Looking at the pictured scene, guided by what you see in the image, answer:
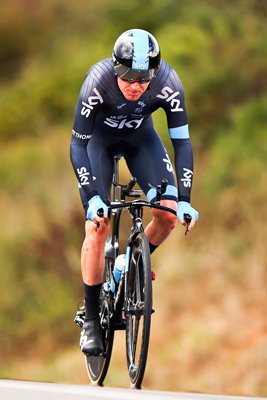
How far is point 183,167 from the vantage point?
25.8ft

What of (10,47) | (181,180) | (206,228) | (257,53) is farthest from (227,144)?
(181,180)

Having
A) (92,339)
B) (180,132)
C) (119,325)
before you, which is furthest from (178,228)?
(180,132)

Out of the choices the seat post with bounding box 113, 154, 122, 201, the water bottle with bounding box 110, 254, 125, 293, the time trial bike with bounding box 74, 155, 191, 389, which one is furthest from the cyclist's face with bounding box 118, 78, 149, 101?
the water bottle with bounding box 110, 254, 125, 293

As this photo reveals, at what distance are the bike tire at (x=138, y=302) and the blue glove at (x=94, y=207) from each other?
1.04 feet

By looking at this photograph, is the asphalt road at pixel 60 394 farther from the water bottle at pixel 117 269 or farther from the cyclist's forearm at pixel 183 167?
the water bottle at pixel 117 269

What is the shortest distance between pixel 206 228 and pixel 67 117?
912 centimetres

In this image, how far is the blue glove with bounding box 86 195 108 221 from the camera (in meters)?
7.55

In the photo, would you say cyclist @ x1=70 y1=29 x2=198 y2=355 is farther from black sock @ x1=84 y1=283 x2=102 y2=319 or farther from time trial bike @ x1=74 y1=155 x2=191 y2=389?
time trial bike @ x1=74 y1=155 x2=191 y2=389

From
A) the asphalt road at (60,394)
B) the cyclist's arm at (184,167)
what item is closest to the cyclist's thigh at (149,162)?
the cyclist's arm at (184,167)

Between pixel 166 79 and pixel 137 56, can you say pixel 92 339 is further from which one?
pixel 137 56

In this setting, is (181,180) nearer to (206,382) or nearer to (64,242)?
(206,382)

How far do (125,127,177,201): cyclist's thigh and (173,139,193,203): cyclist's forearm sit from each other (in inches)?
10.5

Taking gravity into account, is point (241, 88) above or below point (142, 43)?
above

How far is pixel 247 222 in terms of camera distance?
30.8 meters
